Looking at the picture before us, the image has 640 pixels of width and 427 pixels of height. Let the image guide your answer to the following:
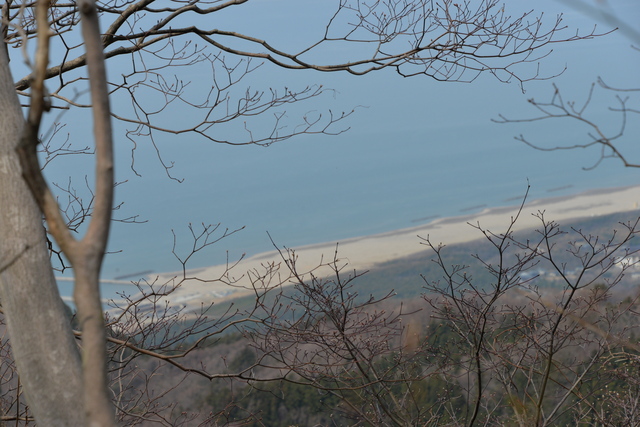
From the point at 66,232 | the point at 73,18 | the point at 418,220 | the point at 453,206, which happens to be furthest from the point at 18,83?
the point at 453,206

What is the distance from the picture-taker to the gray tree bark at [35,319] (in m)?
1.63

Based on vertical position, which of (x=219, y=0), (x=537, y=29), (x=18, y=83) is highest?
(x=219, y=0)

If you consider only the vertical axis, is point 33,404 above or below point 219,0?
below

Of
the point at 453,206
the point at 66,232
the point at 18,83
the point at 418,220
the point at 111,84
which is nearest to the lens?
the point at 66,232

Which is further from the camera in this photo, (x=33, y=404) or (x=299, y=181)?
(x=299, y=181)

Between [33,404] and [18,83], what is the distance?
2.72 metres

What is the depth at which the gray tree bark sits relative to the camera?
64.2 inches

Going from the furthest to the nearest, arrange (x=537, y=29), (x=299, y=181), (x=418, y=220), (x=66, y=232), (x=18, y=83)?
(x=299, y=181)
(x=418, y=220)
(x=537, y=29)
(x=18, y=83)
(x=66, y=232)

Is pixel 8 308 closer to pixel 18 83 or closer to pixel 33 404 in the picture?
pixel 33 404

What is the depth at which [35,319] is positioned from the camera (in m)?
1.64

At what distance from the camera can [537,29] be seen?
14.3ft

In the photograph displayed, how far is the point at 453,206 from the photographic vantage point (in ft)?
123

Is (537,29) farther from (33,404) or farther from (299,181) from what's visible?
(299,181)

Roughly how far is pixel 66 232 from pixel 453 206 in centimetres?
3745
